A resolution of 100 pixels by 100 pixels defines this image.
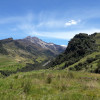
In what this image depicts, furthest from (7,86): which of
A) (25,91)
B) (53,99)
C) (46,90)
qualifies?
(53,99)

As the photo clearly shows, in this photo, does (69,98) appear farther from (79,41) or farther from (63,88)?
(79,41)

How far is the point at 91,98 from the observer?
657cm

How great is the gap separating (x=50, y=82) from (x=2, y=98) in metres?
6.08

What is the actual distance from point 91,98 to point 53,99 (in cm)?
195

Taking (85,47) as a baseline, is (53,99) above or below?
below

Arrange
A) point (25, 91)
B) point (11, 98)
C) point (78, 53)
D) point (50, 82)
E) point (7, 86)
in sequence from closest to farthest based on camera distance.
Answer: point (11, 98)
point (25, 91)
point (7, 86)
point (50, 82)
point (78, 53)

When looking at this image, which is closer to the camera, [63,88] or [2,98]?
[2,98]

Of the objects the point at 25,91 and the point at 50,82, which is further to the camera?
the point at 50,82

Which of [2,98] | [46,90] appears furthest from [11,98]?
[46,90]

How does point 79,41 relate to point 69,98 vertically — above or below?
above

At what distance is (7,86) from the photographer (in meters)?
9.70

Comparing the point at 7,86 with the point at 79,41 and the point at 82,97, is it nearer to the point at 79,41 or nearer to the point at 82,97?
the point at 82,97

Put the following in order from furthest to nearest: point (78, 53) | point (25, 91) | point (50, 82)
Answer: point (78, 53) → point (50, 82) → point (25, 91)

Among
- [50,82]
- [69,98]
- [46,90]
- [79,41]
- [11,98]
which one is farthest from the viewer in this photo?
[79,41]
